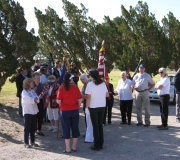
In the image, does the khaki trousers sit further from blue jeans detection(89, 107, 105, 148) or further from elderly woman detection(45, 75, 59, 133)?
blue jeans detection(89, 107, 105, 148)

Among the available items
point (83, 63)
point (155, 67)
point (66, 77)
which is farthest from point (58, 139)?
point (155, 67)

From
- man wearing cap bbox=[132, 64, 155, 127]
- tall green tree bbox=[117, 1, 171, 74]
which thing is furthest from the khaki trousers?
tall green tree bbox=[117, 1, 171, 74]

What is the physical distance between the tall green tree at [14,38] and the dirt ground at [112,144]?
2.58 meters

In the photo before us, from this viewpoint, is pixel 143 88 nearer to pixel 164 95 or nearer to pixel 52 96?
pixel 164 95

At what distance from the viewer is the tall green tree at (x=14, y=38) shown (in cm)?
1172

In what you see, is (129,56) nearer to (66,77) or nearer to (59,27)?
(59,27)

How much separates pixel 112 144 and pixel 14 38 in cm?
708

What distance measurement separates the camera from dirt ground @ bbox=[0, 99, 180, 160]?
649 centimetres

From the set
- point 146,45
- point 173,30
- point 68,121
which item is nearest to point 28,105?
point 68,121

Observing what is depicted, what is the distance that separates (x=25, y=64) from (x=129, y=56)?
24.2 feet

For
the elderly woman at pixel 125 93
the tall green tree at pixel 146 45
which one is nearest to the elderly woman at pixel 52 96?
the elderly woman at pixel 125 93

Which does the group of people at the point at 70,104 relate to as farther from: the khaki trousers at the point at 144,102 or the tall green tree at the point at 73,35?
the tall green tree at the point at 73,35

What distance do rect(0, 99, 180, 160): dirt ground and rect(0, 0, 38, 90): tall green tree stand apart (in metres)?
2.58

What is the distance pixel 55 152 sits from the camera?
6.82 meters
